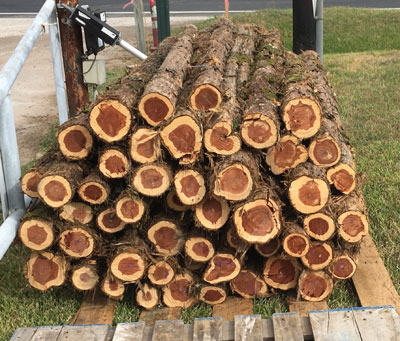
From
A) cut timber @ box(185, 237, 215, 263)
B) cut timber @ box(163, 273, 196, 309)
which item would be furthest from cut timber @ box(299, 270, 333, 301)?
cut timber @ box(163, 273, 196, 309)

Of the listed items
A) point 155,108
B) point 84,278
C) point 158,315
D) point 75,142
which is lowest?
point 158,315

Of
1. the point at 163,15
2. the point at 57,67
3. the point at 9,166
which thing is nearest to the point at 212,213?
the point at 9,166

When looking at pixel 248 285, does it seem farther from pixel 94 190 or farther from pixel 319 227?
pixel 94 190

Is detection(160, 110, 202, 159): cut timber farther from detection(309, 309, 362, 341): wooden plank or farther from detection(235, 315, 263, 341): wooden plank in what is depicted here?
detection(309, 309, 362, 341): wooden plank

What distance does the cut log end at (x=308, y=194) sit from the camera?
369 cm

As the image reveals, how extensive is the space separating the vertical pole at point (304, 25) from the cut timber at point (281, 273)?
5.78 m

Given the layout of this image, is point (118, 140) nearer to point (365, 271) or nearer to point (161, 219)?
point (161, 219)

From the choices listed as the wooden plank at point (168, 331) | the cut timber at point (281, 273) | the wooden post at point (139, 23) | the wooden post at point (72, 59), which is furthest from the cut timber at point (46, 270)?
the wooden post at point (139, 23)

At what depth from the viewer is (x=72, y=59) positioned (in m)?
6.23

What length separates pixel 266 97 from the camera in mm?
4238

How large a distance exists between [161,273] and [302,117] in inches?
54.7

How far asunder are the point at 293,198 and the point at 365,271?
975 mm

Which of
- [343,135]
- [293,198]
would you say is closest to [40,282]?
[293,198]

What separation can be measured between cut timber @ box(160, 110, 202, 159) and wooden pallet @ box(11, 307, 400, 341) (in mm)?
1033
